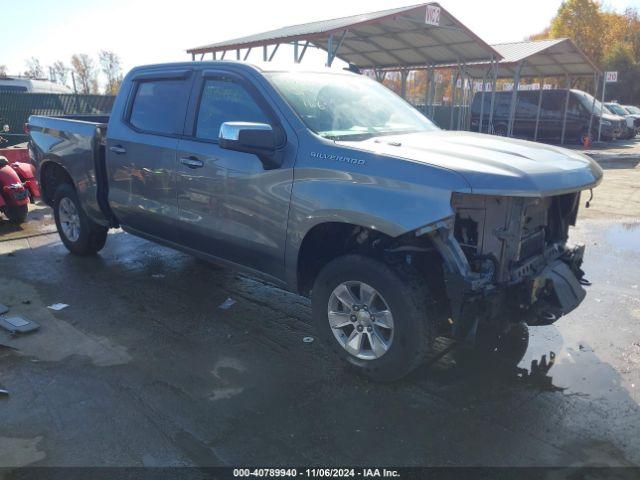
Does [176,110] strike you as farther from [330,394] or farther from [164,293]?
[330,394]

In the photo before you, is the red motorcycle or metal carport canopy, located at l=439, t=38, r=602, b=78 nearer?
the red motorcycle

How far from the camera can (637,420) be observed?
10.8ft

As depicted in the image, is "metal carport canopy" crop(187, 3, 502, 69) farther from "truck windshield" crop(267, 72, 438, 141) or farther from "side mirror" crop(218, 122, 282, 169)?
"side mirror" crop(218, 122, 282, 169)

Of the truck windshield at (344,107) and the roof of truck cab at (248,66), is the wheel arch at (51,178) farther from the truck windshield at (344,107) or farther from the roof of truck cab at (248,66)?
the truck windshield at (344,107)

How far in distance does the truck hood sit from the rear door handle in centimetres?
254

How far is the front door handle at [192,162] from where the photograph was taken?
4417 mm

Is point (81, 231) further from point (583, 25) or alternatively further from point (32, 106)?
point (583, 25)

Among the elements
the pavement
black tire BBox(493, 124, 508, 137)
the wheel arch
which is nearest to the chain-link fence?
the wheel arch

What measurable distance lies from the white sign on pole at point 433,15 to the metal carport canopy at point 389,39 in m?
0.03

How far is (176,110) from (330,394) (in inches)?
108

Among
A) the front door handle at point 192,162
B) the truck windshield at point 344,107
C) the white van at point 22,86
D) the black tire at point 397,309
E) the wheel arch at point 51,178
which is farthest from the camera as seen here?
the white van at point 22,86

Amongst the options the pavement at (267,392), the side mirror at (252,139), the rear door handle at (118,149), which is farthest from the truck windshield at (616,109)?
the side mirror at (252,139)

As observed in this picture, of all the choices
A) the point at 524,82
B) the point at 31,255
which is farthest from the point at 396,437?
the point at 524,82

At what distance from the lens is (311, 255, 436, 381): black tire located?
3.39 meters
